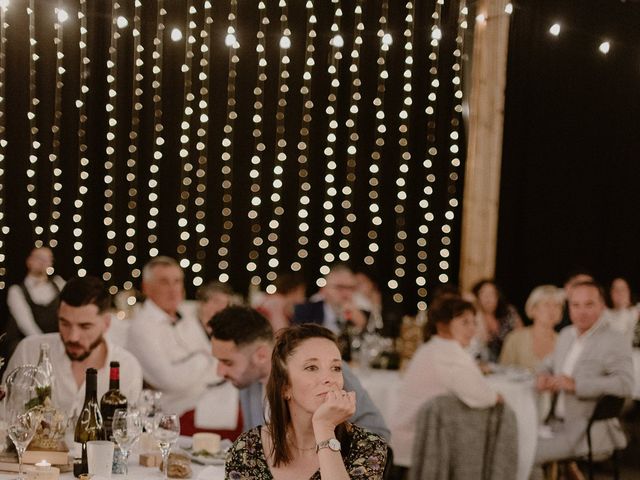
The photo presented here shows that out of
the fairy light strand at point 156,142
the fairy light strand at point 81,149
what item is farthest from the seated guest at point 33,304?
the fairy light strand at point 156,142

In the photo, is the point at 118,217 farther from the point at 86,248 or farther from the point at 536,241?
the point at 536,241

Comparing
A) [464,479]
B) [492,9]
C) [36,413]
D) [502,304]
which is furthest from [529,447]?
[492,9]

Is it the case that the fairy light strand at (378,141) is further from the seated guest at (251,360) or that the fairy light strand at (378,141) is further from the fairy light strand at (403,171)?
the seated guest at (251,360)

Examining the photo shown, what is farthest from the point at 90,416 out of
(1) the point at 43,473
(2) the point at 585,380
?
(2) the point at 585,380

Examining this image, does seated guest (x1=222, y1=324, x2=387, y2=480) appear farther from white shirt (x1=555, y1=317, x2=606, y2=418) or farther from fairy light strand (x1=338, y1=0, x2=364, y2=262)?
fairy light strand (x1=338, y1=0, x2=364, y2=262)

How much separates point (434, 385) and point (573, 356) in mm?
1405

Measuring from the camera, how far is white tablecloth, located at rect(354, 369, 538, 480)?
5000 mm

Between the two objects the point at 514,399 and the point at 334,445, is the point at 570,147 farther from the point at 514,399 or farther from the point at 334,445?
the point at 334,445

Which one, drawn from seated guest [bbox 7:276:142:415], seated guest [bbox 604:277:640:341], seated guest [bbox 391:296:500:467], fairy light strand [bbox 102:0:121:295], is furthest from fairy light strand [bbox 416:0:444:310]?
seated guest [bbox 7:276:142:415]

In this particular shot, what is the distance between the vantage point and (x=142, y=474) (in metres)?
2.85

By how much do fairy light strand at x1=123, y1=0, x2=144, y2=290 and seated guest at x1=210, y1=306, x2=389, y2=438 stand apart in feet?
11.5

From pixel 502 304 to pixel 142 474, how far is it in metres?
4.46

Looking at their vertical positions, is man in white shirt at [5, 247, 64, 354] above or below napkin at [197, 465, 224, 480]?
above

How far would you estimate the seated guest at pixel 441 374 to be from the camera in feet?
14.6
